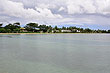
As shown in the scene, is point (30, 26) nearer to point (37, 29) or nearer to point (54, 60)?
point (37, 29)

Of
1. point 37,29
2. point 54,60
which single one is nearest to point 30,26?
point 37,29

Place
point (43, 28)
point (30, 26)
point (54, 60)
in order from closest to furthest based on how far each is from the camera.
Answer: point (54, 60), point (30, 26), point (43, 28)

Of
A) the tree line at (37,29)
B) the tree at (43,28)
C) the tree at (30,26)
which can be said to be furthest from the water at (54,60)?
the tree at (43,28)

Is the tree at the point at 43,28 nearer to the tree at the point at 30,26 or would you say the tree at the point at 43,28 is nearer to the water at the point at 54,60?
the tree at the point at 30,26

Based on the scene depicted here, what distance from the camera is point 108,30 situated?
125 metres

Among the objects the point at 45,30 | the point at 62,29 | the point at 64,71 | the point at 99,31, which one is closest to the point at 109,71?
the point at 64,71

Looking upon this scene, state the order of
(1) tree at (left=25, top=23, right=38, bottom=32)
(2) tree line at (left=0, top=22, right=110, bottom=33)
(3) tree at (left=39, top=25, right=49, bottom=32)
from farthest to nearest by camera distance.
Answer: (3) tree at (left=39, top=25, right=49, bottom=32) → (1) tree at (left=25, top=23, right=38, bottom=32) → (2) tree line at (left=0, top=22, right=110, bottom=33)

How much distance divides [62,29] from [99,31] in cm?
4243

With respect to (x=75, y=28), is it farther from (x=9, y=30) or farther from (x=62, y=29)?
(x=9, y=30)

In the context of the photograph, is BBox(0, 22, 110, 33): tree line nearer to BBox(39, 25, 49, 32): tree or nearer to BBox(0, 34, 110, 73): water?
BBox(39, 25, 49, 32): tree

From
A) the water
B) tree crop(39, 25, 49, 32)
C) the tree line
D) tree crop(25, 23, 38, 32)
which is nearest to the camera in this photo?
the water

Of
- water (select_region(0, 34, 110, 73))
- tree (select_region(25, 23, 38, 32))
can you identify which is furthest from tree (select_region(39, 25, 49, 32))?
water (select_region(0, 34, 110, 73))

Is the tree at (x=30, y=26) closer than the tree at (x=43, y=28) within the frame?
Yes

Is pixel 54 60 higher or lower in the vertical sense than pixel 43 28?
lower
